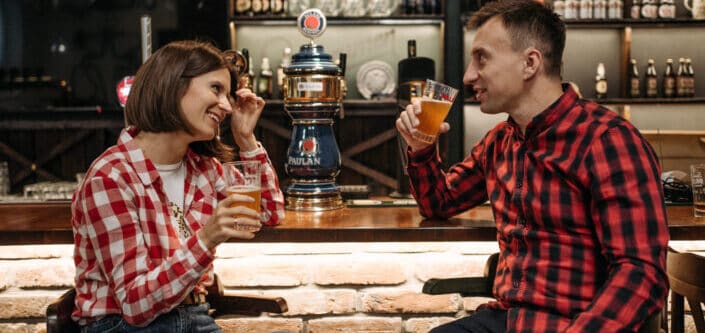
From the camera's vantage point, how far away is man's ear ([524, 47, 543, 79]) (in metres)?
1.73

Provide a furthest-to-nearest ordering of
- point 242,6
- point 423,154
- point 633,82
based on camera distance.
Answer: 1. point 633,82
2. point 242,6
3. point 423,154

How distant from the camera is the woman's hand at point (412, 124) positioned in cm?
196

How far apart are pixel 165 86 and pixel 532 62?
922mm

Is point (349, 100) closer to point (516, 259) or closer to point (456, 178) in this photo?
point (456, 178)

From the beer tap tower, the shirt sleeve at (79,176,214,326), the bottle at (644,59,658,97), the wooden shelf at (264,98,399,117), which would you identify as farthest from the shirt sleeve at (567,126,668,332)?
the bottle at (644,59,658,97)

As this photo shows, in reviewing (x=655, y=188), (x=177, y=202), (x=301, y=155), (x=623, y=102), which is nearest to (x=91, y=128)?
(x=301, y=155)

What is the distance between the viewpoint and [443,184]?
6.75 feet

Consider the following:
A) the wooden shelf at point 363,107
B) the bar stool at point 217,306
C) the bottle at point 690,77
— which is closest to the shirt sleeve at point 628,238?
the bar stool at point 217,306

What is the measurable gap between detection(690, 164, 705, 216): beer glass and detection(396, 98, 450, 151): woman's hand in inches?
30.7

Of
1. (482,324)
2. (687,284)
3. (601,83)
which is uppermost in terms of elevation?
(601,83)

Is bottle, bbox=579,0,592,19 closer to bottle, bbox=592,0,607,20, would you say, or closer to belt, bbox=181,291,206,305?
bottle, bbox=592,0,607,20

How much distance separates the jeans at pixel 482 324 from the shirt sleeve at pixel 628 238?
10.6 inches

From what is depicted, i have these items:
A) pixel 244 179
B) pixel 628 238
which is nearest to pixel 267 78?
pixel 244 179

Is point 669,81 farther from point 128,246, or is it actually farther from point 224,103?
point 128,246
